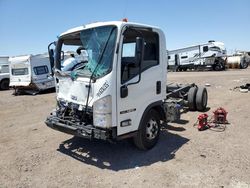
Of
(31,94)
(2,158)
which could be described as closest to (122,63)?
(2,158)

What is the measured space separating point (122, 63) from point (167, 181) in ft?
7.51

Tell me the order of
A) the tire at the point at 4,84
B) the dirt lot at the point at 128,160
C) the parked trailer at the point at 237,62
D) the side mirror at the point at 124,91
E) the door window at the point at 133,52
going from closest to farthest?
the dirt lot at the point at 128,160 → the side mirror at the point at 124,91 → the door window at the point at 133,52 → the tire at the point at 4,84 → the parked trailer at the point at 237,62

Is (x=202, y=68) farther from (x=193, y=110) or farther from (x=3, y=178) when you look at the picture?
(x=3, y=178)

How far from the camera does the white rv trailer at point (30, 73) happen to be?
711 inches

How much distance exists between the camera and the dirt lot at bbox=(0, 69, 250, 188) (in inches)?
188

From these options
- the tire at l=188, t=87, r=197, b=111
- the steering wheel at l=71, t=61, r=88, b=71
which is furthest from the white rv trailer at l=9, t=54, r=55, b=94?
the steering wheel at l=71, t=61, r=88, b=71

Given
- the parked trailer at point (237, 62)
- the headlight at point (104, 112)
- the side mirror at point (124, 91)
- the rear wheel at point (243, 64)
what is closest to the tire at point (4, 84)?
the headlight at point (104, 112)

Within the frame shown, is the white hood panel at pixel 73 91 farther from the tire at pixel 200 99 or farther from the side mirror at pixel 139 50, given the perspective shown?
the tire at pixel 200 99

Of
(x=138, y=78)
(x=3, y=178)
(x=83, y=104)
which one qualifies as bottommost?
(x=3, y=178)

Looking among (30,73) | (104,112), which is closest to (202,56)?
(30,73)

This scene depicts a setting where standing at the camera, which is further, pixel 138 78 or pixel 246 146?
pixel 246 146

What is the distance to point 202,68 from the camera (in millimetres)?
36406

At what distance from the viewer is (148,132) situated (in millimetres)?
6074

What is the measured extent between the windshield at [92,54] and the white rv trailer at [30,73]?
12.4m
